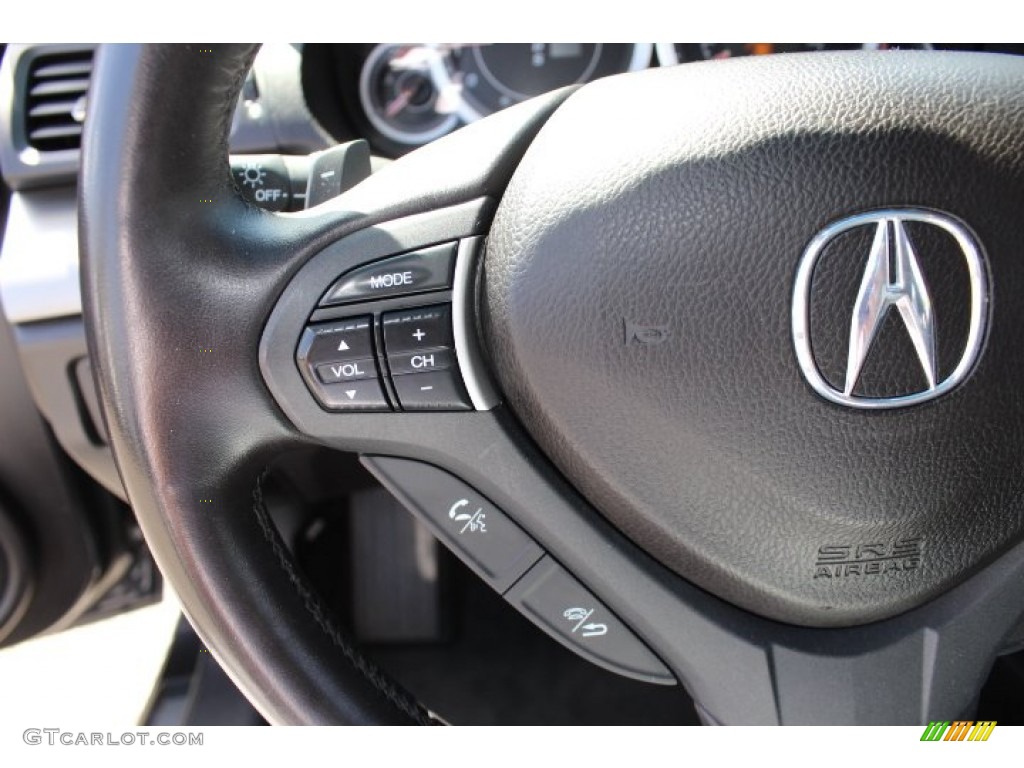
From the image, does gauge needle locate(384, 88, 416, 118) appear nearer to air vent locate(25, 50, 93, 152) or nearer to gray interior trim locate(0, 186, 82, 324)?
air vent locate(25, 50, 93, 152)

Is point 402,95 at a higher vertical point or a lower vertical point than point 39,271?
higher

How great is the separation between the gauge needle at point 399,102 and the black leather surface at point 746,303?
732 mm

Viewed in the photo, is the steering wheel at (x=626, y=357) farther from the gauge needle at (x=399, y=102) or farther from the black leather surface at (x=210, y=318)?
the gauge needle at (x=399, y=102)

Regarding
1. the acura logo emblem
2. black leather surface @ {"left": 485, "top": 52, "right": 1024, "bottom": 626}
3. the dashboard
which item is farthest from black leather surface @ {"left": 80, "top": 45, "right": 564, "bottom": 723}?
the dashboard

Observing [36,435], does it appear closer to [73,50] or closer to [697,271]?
[73,50]

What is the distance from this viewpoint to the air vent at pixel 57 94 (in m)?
1.17

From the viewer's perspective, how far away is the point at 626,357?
76 centimetres

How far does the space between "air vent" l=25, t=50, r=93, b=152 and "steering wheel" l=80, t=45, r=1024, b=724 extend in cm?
53

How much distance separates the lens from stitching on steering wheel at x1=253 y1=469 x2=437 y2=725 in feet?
2.68

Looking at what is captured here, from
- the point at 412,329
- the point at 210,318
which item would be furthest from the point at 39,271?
the point at 412,329
